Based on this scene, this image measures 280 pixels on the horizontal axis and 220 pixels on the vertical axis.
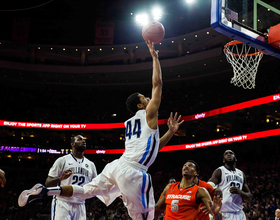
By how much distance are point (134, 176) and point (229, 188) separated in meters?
3.02

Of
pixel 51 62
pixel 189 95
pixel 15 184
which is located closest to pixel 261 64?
pixel 189 95

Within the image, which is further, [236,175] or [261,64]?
[261,64]

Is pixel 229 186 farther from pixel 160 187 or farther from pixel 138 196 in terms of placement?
pixel 160 187

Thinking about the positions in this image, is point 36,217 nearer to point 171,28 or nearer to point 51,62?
point 51,62

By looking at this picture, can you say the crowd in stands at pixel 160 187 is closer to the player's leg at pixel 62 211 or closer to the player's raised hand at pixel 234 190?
the player's raised hand at pixel 234 190

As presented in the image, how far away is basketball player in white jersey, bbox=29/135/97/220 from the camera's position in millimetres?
5254

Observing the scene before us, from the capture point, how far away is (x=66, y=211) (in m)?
5.26

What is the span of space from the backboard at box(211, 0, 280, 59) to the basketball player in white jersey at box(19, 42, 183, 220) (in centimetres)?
185

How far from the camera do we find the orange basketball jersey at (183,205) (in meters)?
4.33

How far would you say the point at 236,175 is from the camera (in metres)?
6.18

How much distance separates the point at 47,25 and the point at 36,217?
59.5 feet

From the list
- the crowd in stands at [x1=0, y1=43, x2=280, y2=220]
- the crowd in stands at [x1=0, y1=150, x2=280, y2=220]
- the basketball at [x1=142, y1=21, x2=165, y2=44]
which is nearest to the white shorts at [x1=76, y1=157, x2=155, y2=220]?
the basketball at [x1=142, y1=21, x2=165, y2=44]

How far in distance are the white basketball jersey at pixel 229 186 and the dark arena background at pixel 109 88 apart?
13554 millimetres

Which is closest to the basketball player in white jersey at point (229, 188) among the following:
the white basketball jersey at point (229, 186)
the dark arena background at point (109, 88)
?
the white basketball jersey at point (229, 186)
